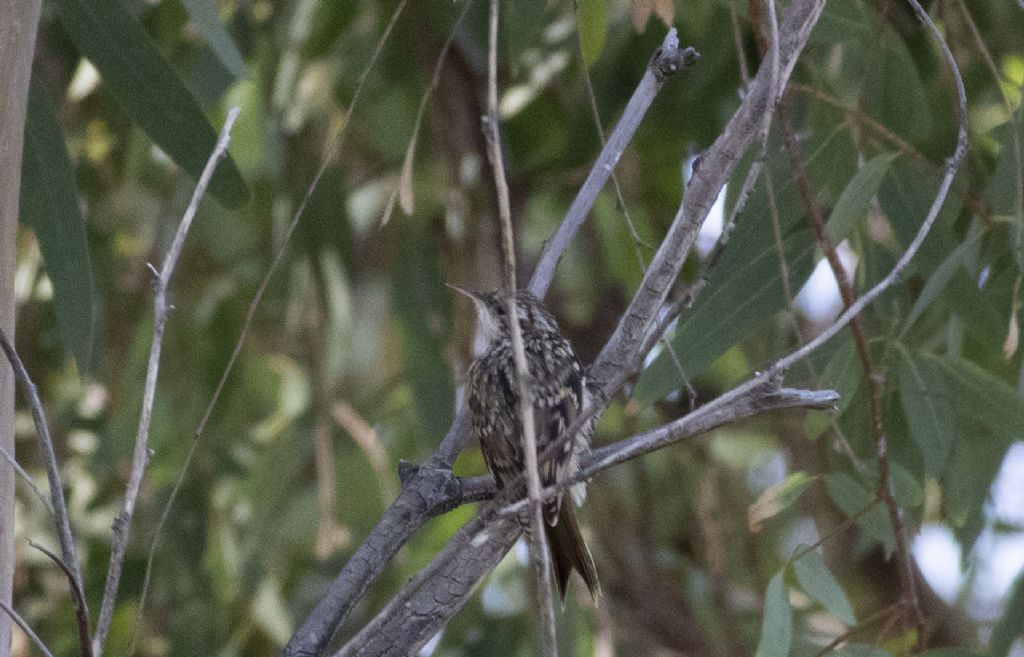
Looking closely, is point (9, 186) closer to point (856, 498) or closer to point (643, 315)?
point (643, 315)

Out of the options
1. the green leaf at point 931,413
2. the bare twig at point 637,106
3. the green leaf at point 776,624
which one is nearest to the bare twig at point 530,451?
the bare twig at point 637,106

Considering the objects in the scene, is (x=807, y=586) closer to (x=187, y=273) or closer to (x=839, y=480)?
(x=839, y=480)

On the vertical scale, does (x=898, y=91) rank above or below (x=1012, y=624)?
above

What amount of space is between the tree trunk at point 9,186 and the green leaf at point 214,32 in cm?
36

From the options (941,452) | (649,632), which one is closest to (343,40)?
(649,632)

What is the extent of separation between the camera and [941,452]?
2600mm

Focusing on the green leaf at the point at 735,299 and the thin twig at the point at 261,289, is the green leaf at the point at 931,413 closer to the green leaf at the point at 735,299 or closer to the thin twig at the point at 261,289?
the green leaf at the point at 735,299

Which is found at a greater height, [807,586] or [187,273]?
[187,273]

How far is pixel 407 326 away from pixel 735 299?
133 cm

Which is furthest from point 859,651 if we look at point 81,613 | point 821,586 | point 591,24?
point 81,613

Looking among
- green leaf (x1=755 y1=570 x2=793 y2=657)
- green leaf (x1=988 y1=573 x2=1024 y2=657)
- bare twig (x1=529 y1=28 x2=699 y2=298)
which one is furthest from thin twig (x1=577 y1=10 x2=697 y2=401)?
green leaf (x1=988 y1=573 x2=1024 y2=657)

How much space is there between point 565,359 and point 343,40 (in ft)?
5.75

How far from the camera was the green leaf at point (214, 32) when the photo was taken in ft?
7.52

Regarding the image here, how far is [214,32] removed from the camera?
2.30 meters
